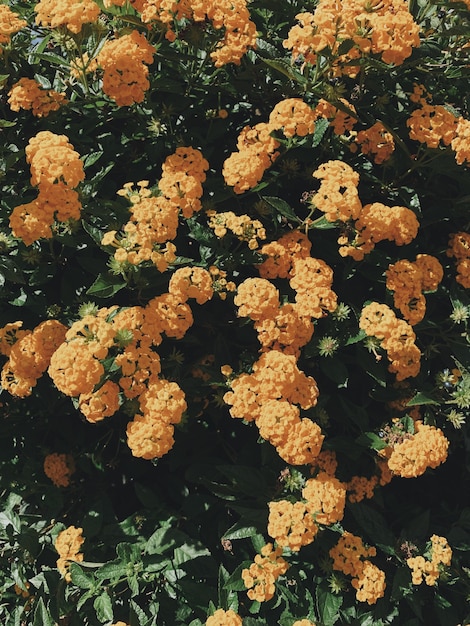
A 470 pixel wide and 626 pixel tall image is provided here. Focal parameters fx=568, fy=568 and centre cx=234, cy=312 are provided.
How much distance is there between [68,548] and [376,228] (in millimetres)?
2380

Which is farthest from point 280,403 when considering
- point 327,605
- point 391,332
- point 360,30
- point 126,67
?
point 360,30

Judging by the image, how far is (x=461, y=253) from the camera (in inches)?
135

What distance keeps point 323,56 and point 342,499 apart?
90.2 inches

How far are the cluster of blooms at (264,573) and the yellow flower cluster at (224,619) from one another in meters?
0.12

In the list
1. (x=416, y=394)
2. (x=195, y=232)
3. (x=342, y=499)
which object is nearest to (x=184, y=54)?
(x=195, y=232)

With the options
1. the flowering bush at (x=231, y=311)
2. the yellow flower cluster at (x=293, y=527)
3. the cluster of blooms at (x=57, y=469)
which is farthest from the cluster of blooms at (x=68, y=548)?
the yellow flower cluster at (x=293, y=527)

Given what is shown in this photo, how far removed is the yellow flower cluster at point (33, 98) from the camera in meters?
3.07

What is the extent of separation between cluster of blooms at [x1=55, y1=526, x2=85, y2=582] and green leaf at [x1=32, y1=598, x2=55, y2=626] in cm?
21

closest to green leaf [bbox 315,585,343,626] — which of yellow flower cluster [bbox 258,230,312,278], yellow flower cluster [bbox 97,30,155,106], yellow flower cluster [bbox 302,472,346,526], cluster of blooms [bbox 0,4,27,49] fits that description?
Answer: yellow flower cluster [bbox 302,472,346,526]

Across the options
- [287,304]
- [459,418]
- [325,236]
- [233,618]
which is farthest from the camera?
[325,236]

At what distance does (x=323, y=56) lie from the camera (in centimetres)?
301

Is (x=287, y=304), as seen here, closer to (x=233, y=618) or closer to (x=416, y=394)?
(x=416, y=394)

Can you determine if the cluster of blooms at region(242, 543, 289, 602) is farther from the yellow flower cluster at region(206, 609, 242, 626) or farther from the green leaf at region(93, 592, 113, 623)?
the green leaf at region(93, 592, 113, 623)

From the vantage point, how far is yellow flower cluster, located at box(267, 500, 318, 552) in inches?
106
